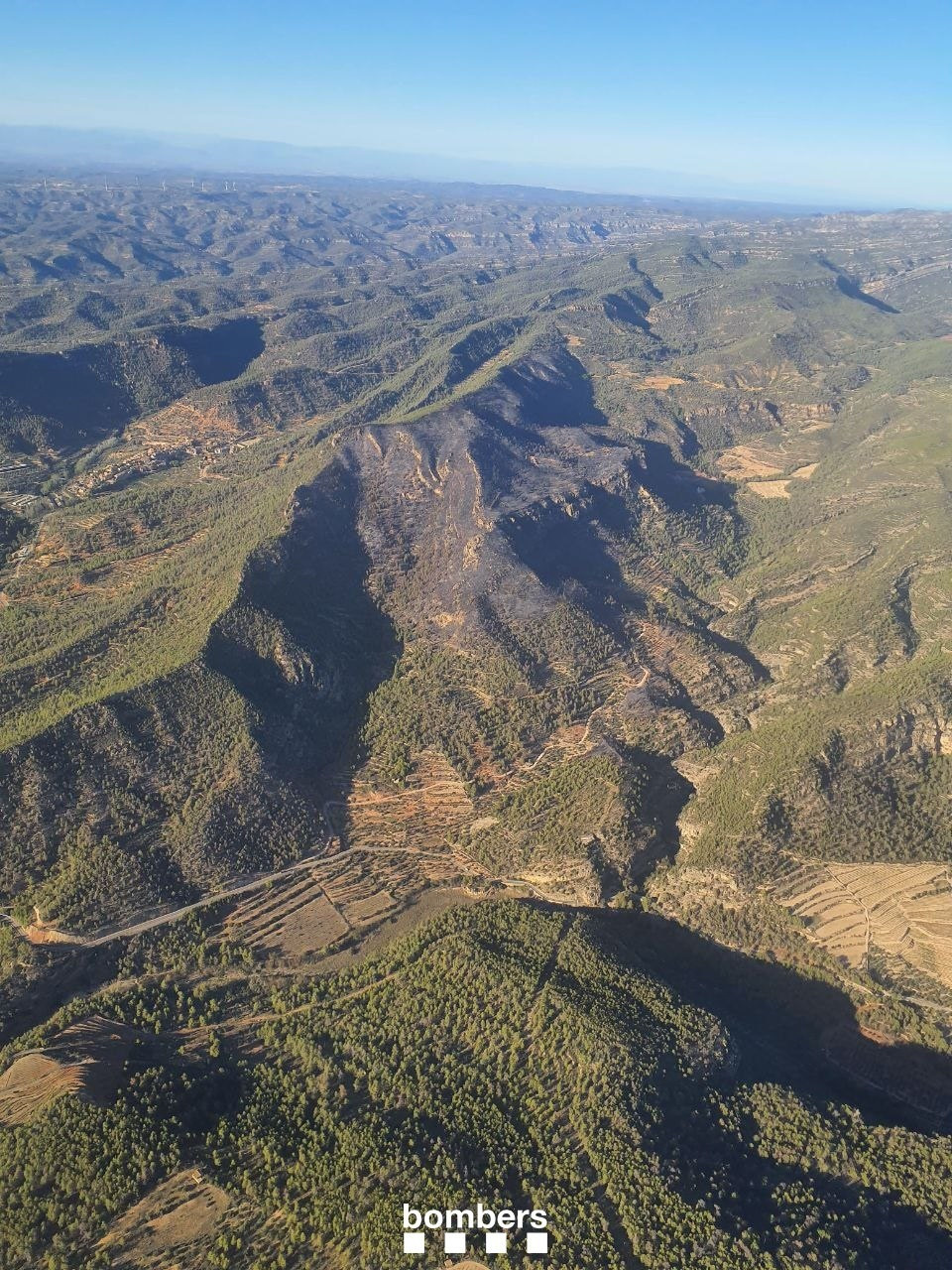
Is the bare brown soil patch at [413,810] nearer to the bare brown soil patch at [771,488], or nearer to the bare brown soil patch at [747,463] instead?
the bare brown soil patch at [771,488]

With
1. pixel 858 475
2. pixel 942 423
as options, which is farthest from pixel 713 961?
pixel 942 423

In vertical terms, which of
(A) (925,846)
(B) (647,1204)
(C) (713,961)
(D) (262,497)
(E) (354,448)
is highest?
(E) (354,448)

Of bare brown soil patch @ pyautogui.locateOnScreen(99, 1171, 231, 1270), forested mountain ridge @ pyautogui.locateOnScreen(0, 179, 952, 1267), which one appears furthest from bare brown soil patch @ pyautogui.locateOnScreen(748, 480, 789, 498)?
bare brown soil patch @ pyautogui.locateOnScreen(99, 1171, 231, 1270)

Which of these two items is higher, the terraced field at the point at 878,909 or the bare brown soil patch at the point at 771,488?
the bare brown soil patch at the point at 771,488

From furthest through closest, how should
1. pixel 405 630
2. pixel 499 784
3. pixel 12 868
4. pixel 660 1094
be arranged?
pixel 405 630, pixel 499 784, pixel 12 868, pixel 660 1094

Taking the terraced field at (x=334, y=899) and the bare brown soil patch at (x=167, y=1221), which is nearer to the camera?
the bare brown soil patch at (x=167, y=1221)

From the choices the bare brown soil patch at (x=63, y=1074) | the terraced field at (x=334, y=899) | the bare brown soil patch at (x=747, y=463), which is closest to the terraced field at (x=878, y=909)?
the terraced field at (x=334, y=899)

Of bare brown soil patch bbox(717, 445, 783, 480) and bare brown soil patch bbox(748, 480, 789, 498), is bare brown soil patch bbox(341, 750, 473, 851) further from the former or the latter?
bare brown soil patch bbox(717, 445, 783, 480)

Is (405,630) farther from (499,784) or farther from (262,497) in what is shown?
(262,497)
